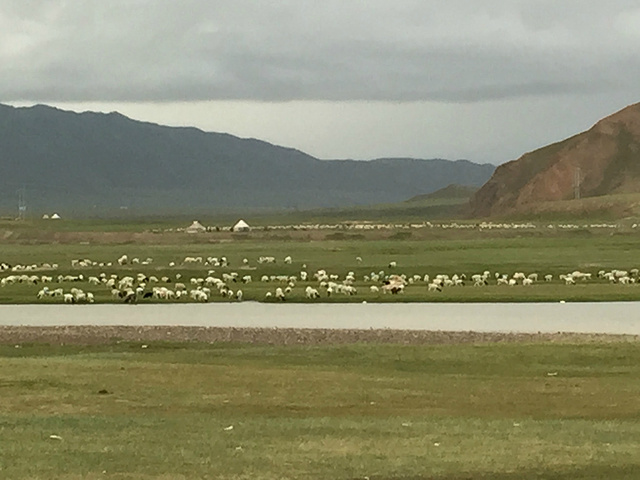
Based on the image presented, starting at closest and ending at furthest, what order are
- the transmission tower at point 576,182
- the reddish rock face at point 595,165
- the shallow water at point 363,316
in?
1. the shallow water at point 363,316
2. the transmission tower at point 576,182
3. the reddish rock face at point 595,165

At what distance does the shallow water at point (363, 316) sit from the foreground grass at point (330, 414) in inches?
327

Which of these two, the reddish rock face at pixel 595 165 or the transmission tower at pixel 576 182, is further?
the reddish rock face at pixel 595 165

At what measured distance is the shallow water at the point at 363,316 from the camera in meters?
39.1

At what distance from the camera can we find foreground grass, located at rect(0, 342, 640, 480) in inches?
574

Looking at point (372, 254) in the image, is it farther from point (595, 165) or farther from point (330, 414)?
point (595, 165)

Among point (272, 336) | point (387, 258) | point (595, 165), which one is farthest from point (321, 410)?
point (595, 165)

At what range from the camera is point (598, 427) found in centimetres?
1777

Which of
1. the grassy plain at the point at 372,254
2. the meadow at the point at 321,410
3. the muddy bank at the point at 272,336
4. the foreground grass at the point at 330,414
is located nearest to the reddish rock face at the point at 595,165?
the grassy plain at the point at 372,254

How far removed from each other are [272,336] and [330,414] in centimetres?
1655

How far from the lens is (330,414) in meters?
19.4

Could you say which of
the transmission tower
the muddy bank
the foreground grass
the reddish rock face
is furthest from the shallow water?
the reddish rock face

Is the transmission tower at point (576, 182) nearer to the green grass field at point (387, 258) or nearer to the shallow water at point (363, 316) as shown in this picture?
the green grass field at point (387, 258)

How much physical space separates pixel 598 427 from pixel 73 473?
799cm

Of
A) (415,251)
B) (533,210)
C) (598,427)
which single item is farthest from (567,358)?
(533,210)
